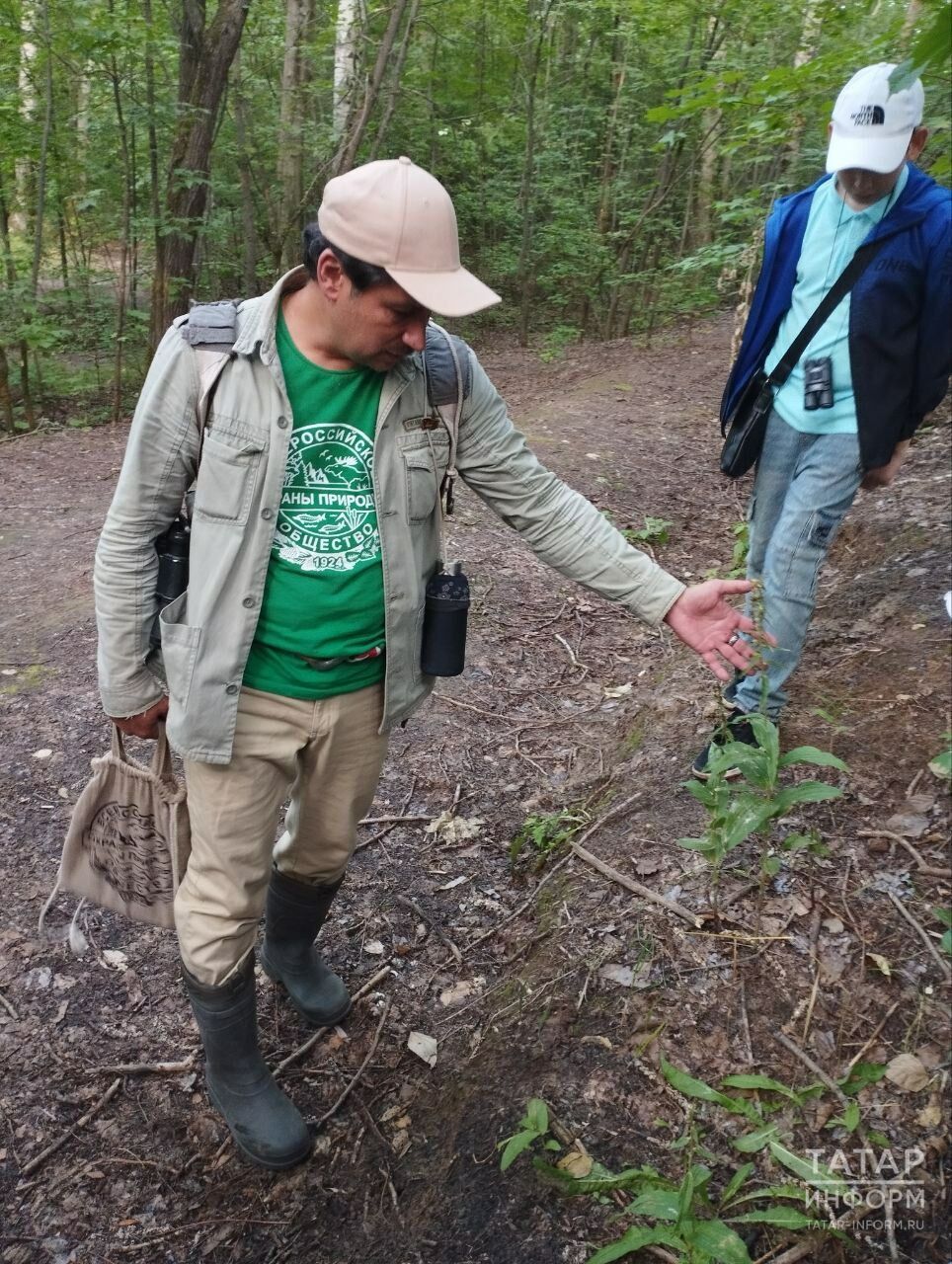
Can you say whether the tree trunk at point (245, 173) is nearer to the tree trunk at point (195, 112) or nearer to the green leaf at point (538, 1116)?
Result: the tree trunk at point (195, 112)

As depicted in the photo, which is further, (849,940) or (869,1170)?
(849,940)

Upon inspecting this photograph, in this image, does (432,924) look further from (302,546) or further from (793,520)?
(793,520)

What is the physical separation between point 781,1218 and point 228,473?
77.6 inches

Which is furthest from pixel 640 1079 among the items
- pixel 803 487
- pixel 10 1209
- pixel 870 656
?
pixel 870 656

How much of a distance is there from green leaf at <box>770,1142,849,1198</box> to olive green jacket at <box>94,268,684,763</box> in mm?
1263

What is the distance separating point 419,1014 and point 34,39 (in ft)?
34.2

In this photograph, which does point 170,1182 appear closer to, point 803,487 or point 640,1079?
point 640,1079

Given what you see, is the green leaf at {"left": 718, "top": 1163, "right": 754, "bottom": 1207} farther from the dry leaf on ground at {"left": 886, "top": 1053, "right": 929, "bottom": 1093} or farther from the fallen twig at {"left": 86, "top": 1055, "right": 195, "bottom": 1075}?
the fallen twig at {"left": 86, "top": 1055, "right": 195, "bottom": 1075}

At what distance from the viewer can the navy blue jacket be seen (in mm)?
2758

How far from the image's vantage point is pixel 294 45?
1170 cm

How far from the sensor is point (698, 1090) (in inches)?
83.1

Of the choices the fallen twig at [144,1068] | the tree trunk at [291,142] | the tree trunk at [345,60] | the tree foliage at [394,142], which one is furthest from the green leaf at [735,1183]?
the tree trunk at [291,142]

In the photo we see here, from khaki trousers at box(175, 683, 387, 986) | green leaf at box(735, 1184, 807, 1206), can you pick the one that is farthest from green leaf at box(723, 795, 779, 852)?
khaki trousers at box(175, 683, 387, 986)

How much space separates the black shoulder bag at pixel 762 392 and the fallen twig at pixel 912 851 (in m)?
1.36
